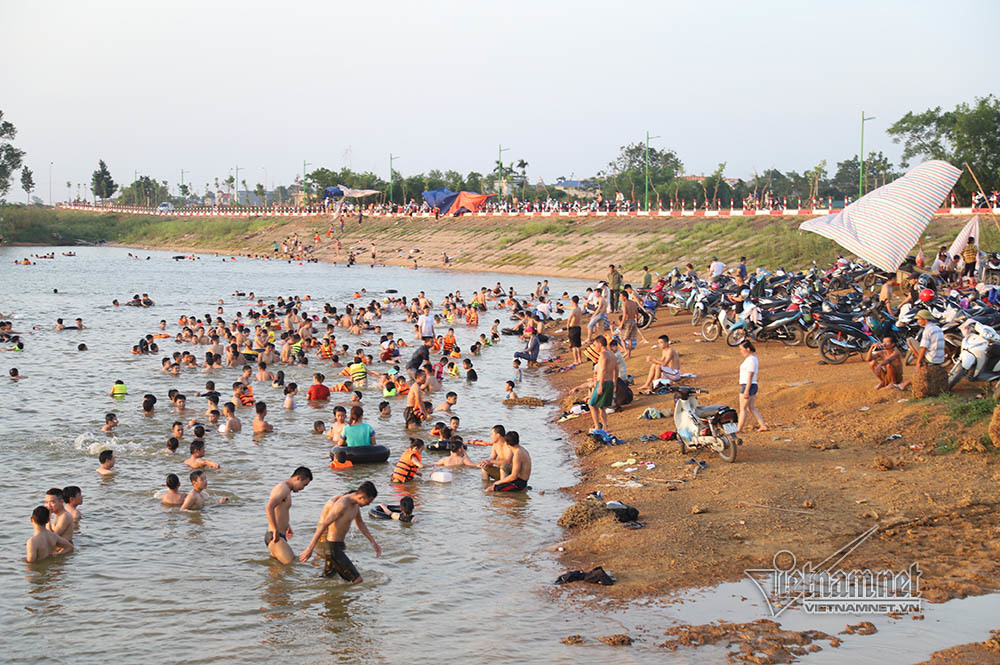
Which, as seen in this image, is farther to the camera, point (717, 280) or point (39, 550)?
point (717, 280)

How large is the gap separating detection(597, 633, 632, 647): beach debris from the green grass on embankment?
27.8 m

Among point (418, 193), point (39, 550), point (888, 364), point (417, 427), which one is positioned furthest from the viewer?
point (418, 193)

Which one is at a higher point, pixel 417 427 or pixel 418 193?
pixel 418 193

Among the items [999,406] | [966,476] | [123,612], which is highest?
[999,406]

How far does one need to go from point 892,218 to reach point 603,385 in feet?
23.2

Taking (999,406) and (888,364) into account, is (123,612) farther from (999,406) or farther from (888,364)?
(888,364)

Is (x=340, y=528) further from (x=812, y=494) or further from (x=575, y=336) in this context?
(x=575, y=336)

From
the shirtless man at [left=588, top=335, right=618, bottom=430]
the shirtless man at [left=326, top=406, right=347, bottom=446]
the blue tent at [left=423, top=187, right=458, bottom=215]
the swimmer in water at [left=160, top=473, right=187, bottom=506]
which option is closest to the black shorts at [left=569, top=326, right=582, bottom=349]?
the shirtless man at [left=588, top=335, right=618, bottom=430]

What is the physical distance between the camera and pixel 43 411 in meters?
18.8

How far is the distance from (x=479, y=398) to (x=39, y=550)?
10496 millimetres

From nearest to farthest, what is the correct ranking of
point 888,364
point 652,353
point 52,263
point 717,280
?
point 888,364 → point 652,353 → point 717,280 → point 52,263

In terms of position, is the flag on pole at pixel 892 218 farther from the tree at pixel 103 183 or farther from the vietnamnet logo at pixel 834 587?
the tree at pixel 103 183

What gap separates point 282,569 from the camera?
9.76 meters

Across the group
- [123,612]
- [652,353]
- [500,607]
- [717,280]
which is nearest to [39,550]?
[123,612]
